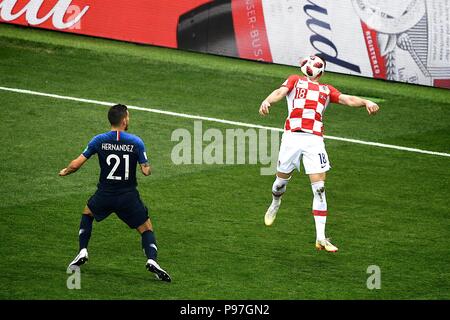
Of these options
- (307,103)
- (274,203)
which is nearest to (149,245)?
(274,203)

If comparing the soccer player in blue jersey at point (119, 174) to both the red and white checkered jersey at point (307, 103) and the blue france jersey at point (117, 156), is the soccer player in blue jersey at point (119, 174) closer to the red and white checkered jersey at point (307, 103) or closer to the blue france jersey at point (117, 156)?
the blue france jersey at point (117, 156)

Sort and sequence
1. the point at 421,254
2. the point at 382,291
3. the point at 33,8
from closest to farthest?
the point at 382,291, the point at 421,254, the point at 33,8

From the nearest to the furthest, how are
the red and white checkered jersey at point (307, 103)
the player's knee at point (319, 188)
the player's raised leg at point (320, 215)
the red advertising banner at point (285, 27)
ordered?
the player's raised leg at point (320, 215) → the player's knee at point (319, 188) → the red and white checkered jersey at point (307, 103) → the red advertising banner at point (285, 27)

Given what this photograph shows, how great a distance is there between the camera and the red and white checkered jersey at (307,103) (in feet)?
47.9

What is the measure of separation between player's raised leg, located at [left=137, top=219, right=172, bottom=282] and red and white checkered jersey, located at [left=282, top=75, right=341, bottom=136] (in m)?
2.73

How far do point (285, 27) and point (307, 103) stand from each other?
9.21 metres

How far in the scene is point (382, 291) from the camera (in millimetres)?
12945

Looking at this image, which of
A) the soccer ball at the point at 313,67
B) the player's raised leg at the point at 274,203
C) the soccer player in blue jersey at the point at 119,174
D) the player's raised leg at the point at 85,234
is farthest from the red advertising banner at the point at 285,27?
the player's raised leg at the point at 85,234

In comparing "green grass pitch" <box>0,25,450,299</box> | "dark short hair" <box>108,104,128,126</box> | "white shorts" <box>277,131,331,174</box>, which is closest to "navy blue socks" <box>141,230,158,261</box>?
"green grass pitch" <box>0,25,450,299</box>

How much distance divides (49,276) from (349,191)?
231 inches

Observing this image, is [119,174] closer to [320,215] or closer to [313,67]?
[320,215]

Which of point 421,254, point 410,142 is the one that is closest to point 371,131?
point 410,142

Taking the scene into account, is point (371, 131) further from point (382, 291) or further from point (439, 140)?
point (382, 291)

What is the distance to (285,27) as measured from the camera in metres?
23.6
